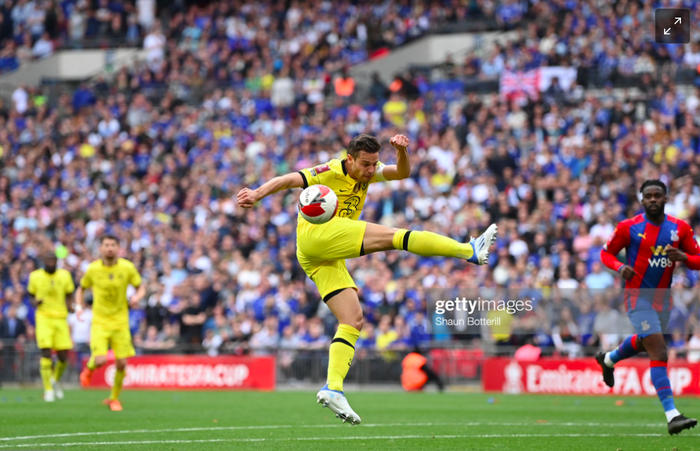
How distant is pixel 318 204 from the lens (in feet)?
31.7

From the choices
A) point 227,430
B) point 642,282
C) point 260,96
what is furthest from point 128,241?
point 642,282

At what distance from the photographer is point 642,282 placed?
38.0 feet

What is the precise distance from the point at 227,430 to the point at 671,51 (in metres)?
17.1

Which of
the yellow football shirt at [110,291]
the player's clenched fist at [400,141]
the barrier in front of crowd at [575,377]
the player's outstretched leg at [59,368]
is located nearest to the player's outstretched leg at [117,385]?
the yellow football shirt at [110,291]

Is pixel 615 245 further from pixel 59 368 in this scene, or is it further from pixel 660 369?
pixel 59 368

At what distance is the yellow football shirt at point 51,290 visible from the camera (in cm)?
1873

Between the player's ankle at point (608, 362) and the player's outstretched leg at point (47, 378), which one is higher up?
the player's ankle at point (608, 362)

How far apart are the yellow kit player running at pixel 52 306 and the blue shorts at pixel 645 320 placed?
10.4m

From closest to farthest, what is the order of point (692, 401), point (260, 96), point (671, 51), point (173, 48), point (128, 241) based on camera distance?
point (692, 401)
point (671, 51)
point (128, 241)
point (260, 96)
point (173, 48)

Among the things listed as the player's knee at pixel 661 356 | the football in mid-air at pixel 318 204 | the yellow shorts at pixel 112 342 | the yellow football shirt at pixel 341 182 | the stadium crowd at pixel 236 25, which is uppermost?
the stadium crowd at pixel 236 25

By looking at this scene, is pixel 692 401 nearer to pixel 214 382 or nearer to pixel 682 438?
pixel 682 438

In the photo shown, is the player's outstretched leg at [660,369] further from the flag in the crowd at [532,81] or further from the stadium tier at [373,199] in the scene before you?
the flag in the crowd at [532,81]

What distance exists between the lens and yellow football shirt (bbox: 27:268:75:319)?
18734 mm

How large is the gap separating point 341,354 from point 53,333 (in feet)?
33.3
